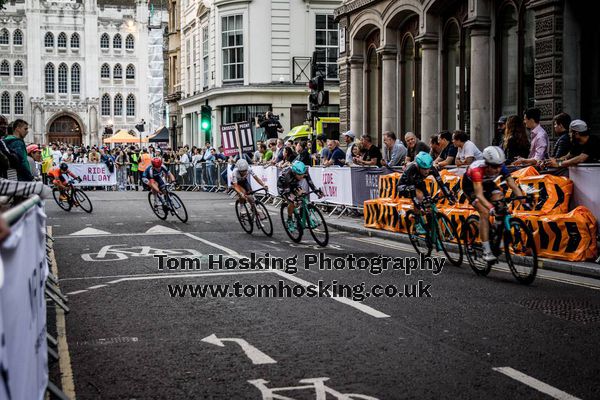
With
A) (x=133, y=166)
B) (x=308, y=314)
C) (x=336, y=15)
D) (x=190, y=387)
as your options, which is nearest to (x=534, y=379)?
(x=190, y=387)

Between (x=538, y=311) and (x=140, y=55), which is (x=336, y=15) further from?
(x=140, y=55)

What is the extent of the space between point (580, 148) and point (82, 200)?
1610cm

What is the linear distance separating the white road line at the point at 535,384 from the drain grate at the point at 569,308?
2.20 meters

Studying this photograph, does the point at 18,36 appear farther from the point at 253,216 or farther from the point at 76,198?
the point at 253,216

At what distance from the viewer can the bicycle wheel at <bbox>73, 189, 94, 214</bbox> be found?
81.5ft

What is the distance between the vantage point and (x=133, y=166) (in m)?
42.3

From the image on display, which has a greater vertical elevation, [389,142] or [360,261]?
[389,142]

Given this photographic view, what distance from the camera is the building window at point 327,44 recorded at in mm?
44750

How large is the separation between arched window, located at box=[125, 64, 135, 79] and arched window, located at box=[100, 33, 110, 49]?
350 centimetres

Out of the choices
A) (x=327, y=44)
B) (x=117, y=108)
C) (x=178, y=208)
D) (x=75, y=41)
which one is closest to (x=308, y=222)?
(x=178, y=208)

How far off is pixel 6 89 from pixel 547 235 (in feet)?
299

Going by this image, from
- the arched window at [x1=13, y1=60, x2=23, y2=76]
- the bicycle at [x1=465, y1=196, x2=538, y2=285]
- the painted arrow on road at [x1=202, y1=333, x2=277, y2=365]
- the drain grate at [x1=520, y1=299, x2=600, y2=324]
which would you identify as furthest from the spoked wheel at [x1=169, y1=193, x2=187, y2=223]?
the arched window at [x1=13, y1=60, x2=23, y2=76]

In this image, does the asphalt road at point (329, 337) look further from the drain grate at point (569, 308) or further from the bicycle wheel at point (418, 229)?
the bicycle wheel at point (418, 229)

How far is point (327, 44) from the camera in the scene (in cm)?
4512
